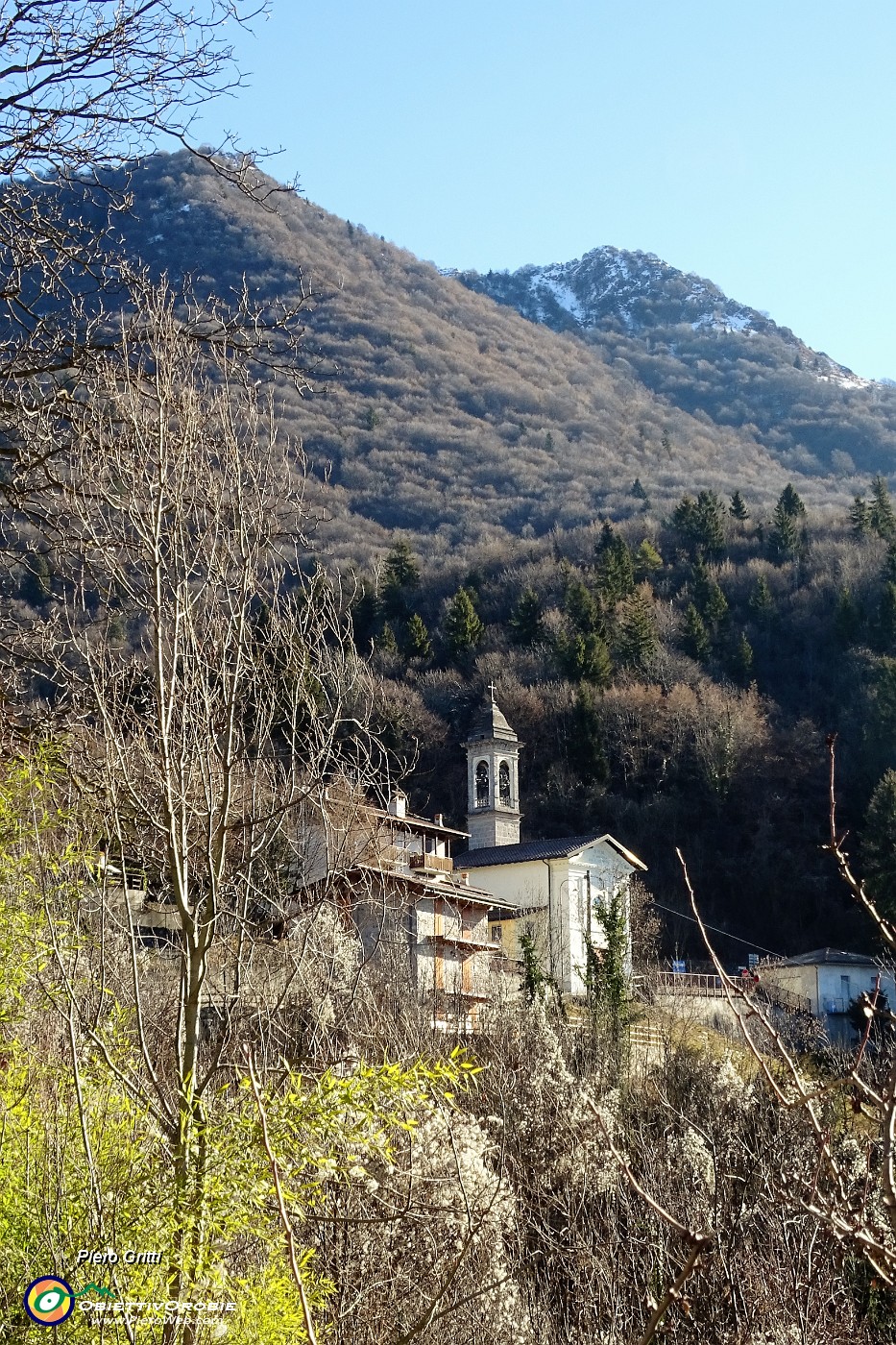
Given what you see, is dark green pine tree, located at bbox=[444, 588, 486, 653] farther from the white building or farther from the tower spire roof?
the white building

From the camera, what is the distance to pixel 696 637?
5975 cm

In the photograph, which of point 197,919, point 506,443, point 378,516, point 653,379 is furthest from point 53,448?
point 653,379

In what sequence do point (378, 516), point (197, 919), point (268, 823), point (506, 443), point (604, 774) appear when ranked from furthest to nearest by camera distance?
point (506, 443) < point (378, 516) < point (604, 774) < point (268, 823) < point (197, 919)

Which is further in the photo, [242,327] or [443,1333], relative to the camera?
[443,1333]

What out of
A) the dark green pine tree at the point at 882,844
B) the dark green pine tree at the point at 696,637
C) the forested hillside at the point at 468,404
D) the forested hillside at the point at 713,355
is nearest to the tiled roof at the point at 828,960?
the dark green pine tree at the point at 882,844

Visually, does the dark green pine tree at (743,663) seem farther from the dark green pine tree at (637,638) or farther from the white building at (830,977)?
the white building at (830,977)

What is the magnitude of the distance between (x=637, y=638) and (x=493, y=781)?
576 inches

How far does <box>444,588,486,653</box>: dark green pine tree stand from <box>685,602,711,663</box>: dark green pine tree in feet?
32.4

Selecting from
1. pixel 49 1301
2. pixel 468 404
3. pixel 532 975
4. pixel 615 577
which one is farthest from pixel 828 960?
pixel 468 404

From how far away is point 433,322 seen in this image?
431 feet

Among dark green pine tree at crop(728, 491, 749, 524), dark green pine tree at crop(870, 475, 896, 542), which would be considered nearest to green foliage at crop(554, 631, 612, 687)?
dark green pine tree at crop(870, 475, 896, 542)

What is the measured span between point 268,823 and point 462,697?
54.0m

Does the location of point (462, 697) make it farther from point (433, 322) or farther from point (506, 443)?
point (433, 322)

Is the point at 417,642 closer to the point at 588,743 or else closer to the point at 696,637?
the point at 588,743
